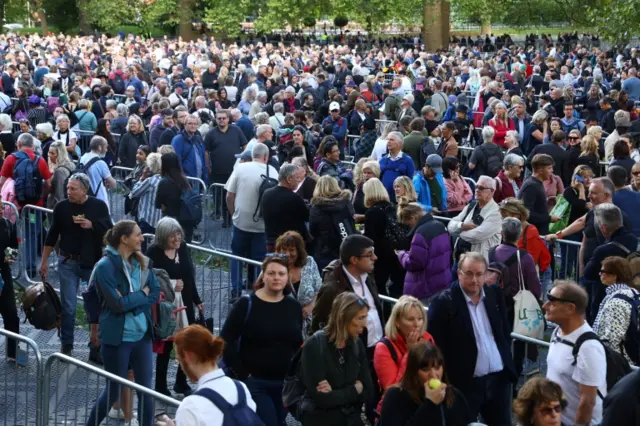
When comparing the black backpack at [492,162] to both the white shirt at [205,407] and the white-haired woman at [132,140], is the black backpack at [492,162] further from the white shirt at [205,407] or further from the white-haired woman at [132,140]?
the white shirt at [205,407]

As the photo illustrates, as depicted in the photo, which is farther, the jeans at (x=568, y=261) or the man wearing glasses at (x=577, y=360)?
the jeans at (x=568, y=261)

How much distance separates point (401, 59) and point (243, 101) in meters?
18.3

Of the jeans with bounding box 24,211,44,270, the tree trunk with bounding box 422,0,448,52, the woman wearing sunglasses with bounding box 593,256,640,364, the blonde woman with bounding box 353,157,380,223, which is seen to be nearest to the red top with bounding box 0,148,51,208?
the jeans with bounding box 24,211,44,270

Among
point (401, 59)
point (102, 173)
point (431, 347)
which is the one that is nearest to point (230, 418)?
point (431, 347)

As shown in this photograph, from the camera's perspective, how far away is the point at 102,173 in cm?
1266

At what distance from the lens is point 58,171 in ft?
40.9

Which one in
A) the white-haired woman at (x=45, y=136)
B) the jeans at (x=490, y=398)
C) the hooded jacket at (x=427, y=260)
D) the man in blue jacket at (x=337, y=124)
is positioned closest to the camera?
the jeans at (x=490, y=398)

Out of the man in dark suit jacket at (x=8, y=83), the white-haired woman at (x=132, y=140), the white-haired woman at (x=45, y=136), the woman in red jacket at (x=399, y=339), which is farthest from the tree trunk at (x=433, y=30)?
the woman in red jacket at (x=399, y=339)

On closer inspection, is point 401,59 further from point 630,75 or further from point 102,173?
point 102,173

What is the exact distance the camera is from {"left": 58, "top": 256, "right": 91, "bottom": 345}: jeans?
10289 mm

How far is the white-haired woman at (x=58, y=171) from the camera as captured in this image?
1244 cm

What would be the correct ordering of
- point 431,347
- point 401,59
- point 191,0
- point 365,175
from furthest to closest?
point 191,0, point 401,59, point 365,175, point 431,347

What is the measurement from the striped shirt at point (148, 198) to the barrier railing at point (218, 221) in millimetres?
2315

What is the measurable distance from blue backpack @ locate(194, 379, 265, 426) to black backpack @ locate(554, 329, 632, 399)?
1.93 metres
